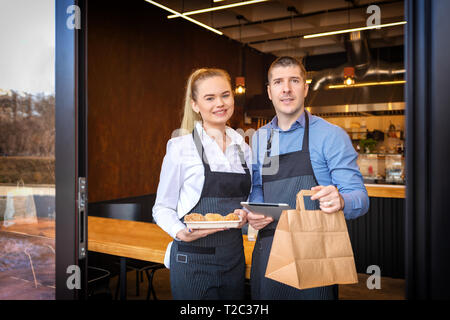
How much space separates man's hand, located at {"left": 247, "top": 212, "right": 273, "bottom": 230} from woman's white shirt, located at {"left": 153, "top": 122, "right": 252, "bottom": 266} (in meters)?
0.20

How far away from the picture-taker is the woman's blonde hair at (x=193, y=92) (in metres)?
1.91

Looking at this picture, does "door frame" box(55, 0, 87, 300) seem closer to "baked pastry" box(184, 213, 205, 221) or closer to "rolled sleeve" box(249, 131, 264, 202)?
"baked pastry" box(184, 213, 205, 221)

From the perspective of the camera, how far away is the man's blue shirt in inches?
62.5

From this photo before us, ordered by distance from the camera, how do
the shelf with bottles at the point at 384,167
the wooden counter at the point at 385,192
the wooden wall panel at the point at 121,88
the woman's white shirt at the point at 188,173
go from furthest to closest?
1. the shelf with bottles at the point at 384,167
2. the wooden wall panel at the point at 121,88
3. the wooden counter at the point at 385,192
4. the woman's white shirt at the point at 188,173

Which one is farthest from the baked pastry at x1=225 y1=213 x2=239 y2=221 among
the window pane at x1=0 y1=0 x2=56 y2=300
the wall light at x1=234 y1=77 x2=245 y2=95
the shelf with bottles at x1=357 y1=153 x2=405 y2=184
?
the shelf with bottles at x1=357 y1=153 x2=405 y2=184

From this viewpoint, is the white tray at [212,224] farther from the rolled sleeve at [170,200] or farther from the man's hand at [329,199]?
the man's hand at [329,199]

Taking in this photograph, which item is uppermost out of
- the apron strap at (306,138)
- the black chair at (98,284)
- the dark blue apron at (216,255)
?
the apron strap at (306,138)

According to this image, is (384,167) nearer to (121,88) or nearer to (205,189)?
(121,88)

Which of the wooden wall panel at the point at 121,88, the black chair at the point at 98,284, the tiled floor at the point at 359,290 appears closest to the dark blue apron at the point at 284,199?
the black chair at the point at 98,284

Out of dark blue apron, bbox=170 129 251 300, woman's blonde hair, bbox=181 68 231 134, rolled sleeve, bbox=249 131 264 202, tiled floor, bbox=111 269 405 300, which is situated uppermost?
woman's blonde hair, bbox=181 68 231 134

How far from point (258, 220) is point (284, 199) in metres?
0.16

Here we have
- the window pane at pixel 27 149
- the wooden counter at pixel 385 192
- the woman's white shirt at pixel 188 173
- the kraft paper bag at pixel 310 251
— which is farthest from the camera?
the wooden counter at pixel 385 192

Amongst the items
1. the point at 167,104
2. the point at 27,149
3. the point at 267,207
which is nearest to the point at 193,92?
the point at 267,207

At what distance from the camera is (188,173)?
187 cm
